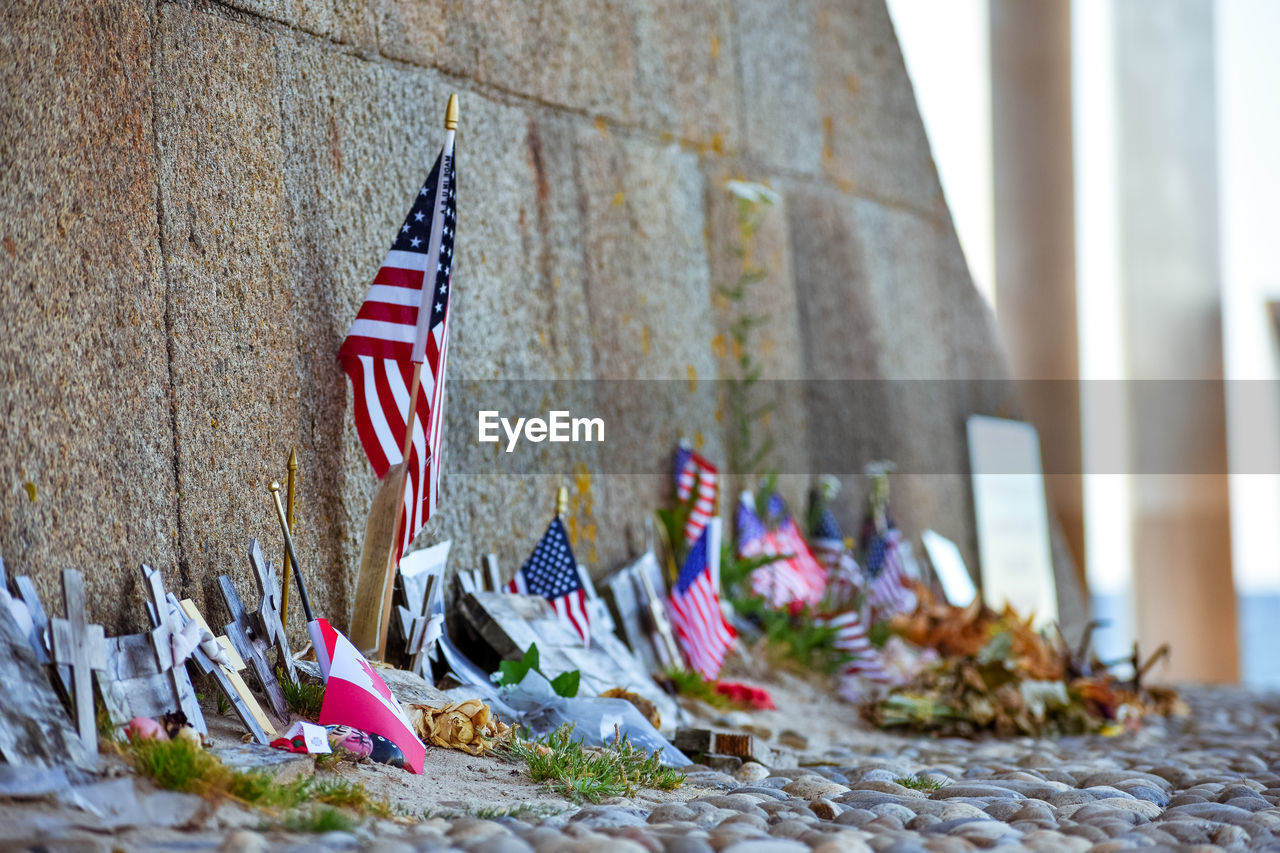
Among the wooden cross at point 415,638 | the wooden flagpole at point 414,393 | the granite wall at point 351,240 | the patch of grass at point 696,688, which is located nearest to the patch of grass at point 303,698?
the granite wall at point 351,240

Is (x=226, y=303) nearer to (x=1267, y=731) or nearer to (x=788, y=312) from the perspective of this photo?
(x=788, y=312)

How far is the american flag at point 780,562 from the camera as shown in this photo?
6793 mm

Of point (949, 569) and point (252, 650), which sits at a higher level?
point (252, 650)

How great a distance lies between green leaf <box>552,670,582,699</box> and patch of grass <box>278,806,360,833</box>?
162 cm

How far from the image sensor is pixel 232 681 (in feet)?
11.3

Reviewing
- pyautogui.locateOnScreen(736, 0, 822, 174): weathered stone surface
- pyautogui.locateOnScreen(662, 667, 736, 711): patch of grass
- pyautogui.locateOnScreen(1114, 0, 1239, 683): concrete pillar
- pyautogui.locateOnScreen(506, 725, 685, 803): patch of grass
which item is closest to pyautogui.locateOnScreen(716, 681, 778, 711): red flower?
pyautogui.locateOnScreen(662, 667, 736, 711): patch of grass

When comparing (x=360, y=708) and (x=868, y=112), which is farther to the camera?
(x=868, y=112)

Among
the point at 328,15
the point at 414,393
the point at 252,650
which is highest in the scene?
the point at 328,15

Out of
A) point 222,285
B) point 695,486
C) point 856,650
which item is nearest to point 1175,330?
point 856,650

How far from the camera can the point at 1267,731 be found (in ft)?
20.4

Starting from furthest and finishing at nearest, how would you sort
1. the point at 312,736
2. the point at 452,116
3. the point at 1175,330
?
the point at 1175,330 → the point at 452,116 → the point at 312,736

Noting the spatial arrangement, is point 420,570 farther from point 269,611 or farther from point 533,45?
point 533,45

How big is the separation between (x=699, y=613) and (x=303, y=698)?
98.4 inches

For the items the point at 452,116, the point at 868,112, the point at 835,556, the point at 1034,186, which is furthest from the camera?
the point at 1034,186
